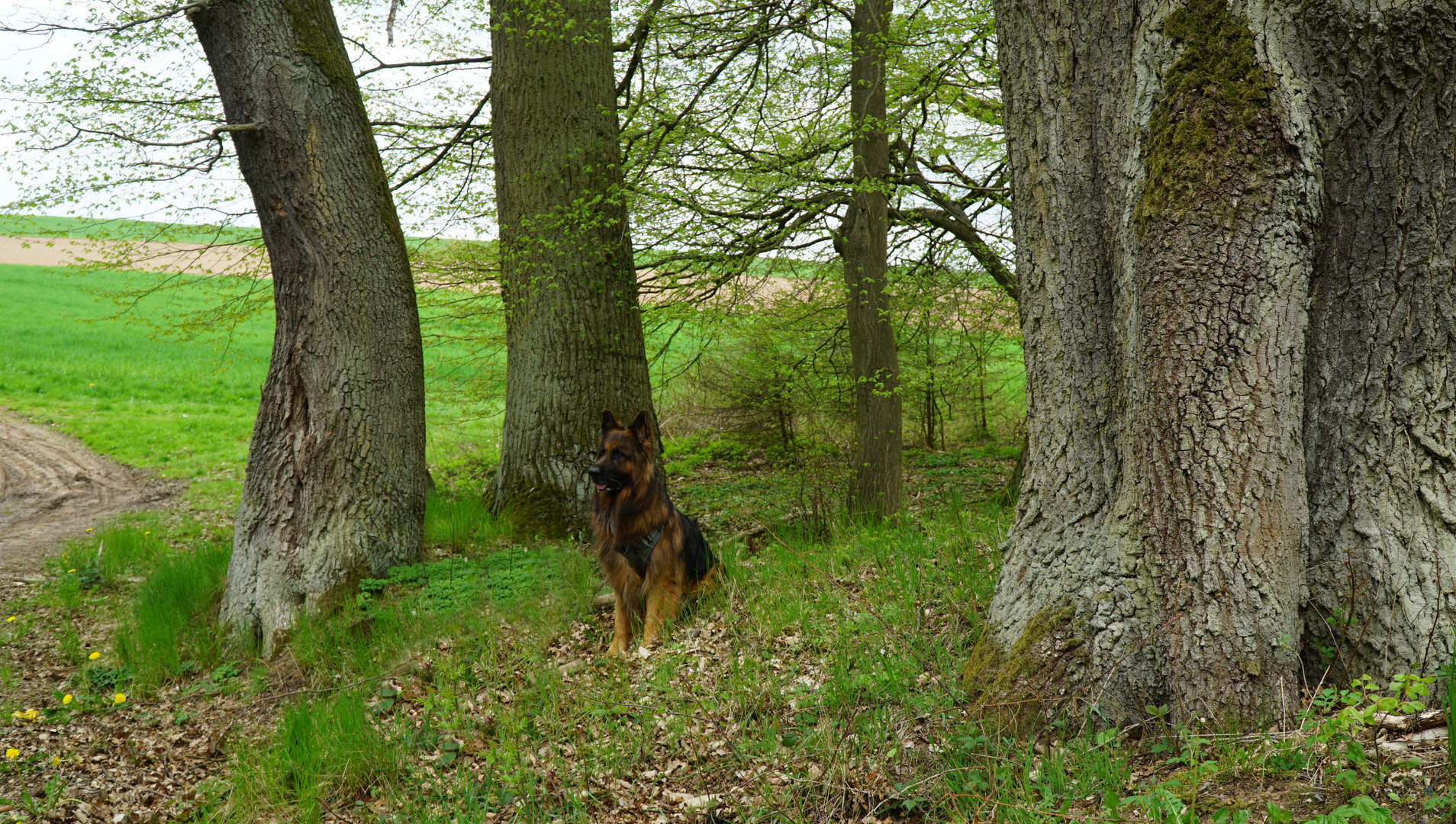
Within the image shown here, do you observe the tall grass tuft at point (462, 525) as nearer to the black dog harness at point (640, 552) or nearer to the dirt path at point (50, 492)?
the black dog harness at point (640, 552)

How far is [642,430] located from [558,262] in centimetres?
288

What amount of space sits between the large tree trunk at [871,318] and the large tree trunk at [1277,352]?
4663 mm

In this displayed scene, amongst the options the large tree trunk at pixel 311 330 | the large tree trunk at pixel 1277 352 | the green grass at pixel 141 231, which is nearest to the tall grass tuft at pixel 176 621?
the large tree trunk at pixel 311 330

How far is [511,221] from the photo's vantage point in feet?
26.2

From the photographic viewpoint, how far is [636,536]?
548 centimetres

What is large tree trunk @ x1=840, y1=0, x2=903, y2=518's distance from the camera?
25.5 feet

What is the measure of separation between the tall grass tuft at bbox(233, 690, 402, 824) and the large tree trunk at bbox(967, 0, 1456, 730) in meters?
3.21

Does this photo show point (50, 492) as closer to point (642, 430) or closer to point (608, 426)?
point (608, 426)

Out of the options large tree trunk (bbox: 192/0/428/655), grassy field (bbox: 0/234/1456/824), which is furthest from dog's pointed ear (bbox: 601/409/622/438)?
large tree trunk (bbox: 192/0/428/655)

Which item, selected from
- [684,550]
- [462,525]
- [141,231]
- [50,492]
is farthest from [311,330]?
[50,492]

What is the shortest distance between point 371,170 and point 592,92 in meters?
2.42

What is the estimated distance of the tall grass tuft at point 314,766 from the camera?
12.0 feet

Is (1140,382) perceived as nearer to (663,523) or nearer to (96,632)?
(663,523)

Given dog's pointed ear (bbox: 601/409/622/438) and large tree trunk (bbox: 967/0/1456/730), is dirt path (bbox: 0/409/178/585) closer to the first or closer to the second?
dog's pointed ear (bbox: 601/409/622/438)
